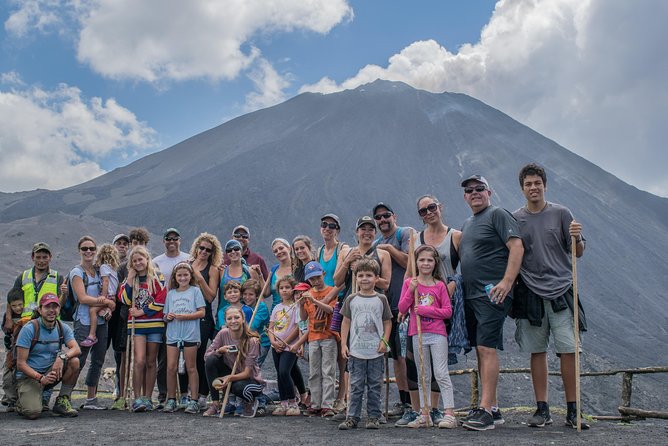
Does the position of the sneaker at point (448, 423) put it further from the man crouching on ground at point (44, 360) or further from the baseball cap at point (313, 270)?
the man crouching on ground at point (44, 360)

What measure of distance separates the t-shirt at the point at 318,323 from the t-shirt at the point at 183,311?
1.29 meters

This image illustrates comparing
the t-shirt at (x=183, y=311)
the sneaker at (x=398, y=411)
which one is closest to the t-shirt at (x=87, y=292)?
the t-shirt at (x=183, y=311)

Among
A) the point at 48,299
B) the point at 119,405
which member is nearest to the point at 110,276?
the point at 48,299

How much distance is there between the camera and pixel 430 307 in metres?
5.31

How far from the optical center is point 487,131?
77188mm

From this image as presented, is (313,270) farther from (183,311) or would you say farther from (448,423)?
(448,423)

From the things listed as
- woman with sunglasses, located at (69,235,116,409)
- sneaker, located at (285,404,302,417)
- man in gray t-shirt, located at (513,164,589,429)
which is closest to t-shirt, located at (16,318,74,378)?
woman with sunglasses, located at (69,235,116,409)

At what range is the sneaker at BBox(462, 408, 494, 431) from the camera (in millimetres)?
4891

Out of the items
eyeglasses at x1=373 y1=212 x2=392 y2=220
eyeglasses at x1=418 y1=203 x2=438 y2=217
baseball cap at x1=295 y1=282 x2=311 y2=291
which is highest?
eyeglasses at x1=418 y1=203 x2=438 y2=217

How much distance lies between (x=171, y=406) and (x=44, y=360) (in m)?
1.40

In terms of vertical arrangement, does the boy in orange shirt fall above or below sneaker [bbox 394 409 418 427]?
above

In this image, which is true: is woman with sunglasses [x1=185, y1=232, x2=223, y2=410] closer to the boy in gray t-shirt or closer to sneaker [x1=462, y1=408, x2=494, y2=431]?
the boy in gray t-shirt

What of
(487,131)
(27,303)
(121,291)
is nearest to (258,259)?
(121,291)

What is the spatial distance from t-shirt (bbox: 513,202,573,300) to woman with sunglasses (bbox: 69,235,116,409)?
15.1 feet
